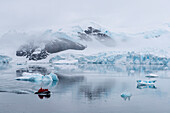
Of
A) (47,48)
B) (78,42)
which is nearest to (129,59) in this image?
(78,42)

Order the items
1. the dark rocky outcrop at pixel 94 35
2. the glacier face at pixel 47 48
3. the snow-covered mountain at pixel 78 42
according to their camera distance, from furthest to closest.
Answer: the dark rocky outcrop at pixel 94 35 < the glacier face at pixel 47 48 < the snow-covered mountain at pixel 78 42

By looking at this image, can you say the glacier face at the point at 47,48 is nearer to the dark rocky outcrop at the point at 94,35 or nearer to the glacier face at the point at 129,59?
the dark rocky outcrop at the point at 94,35

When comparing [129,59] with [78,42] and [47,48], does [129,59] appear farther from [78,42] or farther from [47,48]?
[47,48]

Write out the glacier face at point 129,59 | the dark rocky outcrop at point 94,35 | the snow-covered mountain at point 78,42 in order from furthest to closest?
1. the dark rocky outcrop at point 94,35
2. the snow-covered mountain at point 78,42
3. the glacier face at point 129,59

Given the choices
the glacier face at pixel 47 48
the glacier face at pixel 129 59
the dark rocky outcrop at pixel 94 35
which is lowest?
the glacier face at pixel 129 59

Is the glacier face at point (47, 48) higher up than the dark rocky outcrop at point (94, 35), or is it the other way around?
the dark rocky outcrop at point (94, 35)

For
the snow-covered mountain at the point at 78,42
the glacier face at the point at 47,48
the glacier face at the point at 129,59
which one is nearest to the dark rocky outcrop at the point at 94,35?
the snow-covered mountain at the point at 78,42

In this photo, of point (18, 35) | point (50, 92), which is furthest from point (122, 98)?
point (18, 35)

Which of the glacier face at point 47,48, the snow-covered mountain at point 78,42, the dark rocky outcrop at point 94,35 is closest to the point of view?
the snow-covered mountain at point 78,42

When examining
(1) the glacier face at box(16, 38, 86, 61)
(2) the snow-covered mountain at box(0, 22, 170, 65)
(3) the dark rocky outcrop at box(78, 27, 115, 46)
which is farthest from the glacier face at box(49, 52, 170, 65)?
(3) the dark rocky outcrop at box(78, 27, 115, 46)

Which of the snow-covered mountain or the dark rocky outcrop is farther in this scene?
the dark rocky outcrop

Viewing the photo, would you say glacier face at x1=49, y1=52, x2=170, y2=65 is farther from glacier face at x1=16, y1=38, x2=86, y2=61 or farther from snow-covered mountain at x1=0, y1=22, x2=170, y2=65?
glacier face at x1=16, y1=38, x2=86, y2=61

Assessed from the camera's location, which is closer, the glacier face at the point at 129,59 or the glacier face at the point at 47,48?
the glacier face at the point at 129,59

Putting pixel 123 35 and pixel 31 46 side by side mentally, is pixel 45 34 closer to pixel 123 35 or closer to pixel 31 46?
pixel 31 46
